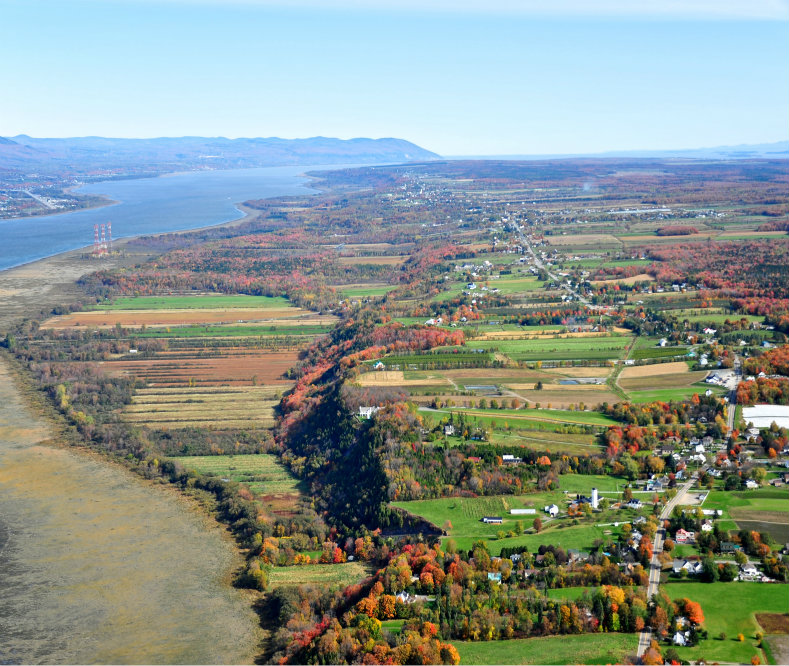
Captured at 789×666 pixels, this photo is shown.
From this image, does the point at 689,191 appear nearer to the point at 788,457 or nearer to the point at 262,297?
the point at 262,297

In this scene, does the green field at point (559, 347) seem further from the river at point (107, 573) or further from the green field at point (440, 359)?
the river at point (107, 573)

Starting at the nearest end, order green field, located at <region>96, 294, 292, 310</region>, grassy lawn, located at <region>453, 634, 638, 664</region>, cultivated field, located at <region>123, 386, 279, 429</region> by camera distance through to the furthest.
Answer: grassy lawn, located at <region>453, 634, 638, 664</region> → cultivated field, located at <region>123, 386, 279, 429</region> → green field, located at <region>96, 294, 292, 310</region>

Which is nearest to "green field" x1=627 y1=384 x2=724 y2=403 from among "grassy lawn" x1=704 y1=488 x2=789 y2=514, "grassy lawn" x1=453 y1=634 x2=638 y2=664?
"grassy lawn" x1=704 y1=488 x2=789 y2=514

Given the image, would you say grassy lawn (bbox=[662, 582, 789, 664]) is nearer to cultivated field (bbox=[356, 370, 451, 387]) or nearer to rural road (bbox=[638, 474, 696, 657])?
rural road (bbox=[638, 474, 696, 657])

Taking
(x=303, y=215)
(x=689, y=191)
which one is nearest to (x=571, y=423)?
(x=303, y=215)

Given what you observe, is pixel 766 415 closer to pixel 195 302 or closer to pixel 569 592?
pixel 569 592

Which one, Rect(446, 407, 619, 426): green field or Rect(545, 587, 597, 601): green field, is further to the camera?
Rect(446, 407, 619, 426): green field

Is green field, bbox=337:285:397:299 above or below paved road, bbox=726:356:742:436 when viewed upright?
below

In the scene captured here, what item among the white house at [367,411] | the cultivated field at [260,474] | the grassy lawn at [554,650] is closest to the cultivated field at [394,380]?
the white house at [367,411]
